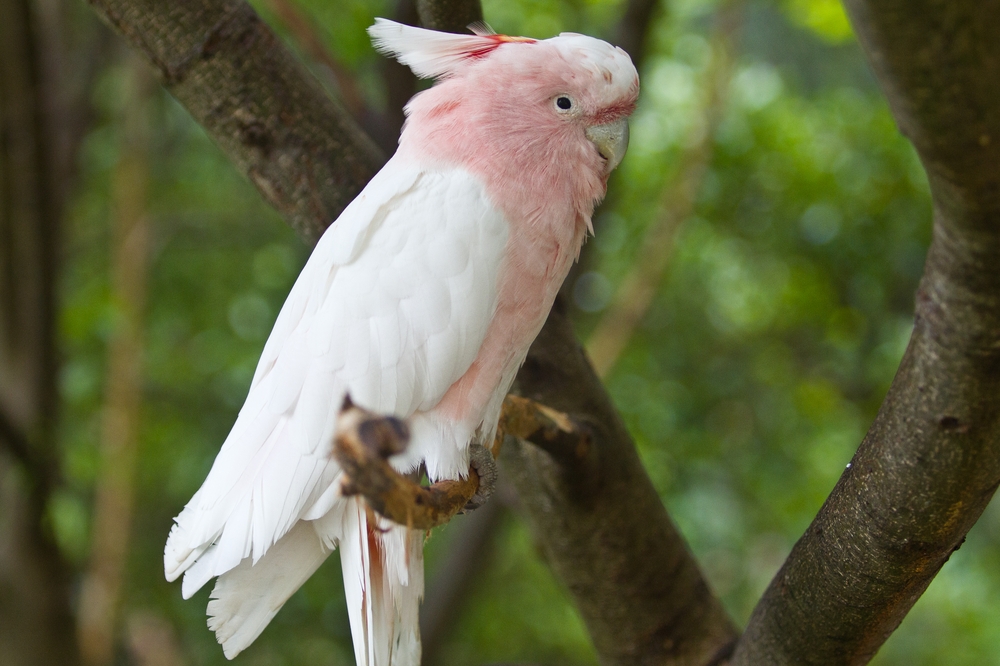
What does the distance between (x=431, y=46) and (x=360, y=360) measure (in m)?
0.53

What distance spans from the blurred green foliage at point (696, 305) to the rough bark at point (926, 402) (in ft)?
6.66

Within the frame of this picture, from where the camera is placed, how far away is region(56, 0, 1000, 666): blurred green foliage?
3.31 m

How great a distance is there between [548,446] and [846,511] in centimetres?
56

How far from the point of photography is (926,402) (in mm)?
858

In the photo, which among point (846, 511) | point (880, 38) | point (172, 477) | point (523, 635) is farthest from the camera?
point (523, 635)

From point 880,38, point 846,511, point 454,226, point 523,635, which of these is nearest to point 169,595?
point 523,635

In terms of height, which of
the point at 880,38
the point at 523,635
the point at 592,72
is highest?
the point at 880,38

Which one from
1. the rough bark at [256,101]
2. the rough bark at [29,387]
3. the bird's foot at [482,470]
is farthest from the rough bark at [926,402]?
the rough bark at [29,387]

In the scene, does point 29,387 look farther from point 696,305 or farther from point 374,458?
point 696,305

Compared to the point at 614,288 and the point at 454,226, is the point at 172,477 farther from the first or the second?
the point at 454,226

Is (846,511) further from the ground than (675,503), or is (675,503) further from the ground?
(846,511)

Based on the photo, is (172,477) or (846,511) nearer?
(846,511)

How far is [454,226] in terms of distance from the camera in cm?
128

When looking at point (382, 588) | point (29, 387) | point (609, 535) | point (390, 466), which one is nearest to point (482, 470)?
point (382, 588)
